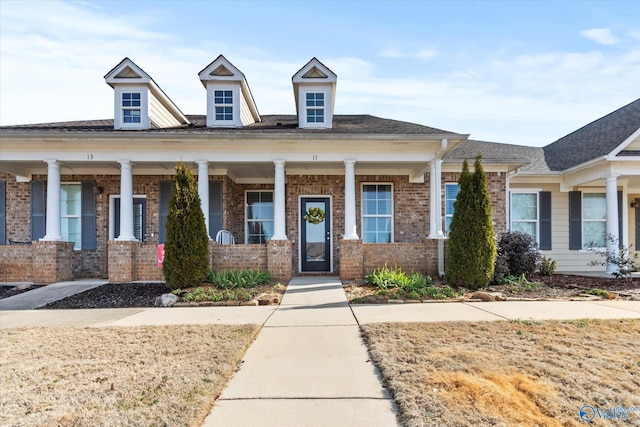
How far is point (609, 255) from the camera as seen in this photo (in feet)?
34.7

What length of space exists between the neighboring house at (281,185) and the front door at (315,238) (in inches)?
1.5

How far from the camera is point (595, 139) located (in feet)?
40.2

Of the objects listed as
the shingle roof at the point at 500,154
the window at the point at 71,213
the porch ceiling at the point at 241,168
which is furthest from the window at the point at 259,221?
the shingle roof at the point at 500,154

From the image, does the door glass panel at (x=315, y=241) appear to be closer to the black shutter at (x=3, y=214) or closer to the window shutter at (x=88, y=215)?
the window shutter at (x=88, y=215)

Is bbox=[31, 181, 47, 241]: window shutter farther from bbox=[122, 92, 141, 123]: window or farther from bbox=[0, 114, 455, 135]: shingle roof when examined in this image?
bbox=[122, 92, 141, 123]: window

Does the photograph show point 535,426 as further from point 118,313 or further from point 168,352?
point 118,313

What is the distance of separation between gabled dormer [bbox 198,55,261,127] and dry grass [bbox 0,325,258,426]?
720 centimetres

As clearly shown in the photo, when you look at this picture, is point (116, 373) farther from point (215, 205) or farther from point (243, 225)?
point (243, 225)

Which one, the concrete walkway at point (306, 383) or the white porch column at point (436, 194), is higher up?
the white porch column at point (436, 194)

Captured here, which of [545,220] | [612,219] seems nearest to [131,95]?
[545,220]

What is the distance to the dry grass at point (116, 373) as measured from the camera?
2.83 m

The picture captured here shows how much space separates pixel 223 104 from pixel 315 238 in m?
4.63

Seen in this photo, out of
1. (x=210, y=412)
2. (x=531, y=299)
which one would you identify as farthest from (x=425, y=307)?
(x=210, y=412)

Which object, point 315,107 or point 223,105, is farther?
point 315,107
